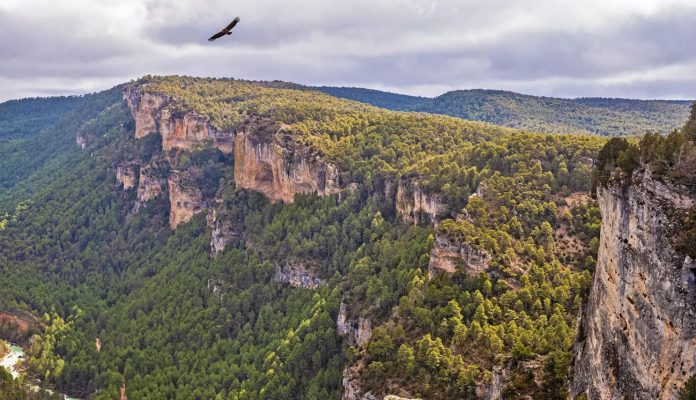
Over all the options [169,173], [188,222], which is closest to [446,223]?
[188,222]

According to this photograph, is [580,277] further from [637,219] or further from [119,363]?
[119,363]

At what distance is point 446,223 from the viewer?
223 feet

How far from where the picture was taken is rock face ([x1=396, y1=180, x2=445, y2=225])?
80.7 m

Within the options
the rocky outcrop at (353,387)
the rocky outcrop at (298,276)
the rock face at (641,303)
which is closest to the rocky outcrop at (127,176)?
the rocky outcrop at (298,276)

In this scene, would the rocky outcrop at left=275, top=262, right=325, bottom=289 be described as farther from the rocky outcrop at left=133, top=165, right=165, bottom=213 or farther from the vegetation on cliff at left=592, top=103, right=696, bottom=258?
the vegetation on cliff at left=592, top=103, right=696, bottom=258

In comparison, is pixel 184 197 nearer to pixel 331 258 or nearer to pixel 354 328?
pixel 331 258

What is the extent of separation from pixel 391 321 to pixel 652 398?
39.9m

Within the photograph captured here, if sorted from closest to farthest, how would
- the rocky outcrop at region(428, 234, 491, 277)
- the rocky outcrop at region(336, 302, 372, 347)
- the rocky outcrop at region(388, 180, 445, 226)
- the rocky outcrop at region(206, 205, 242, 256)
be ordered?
the rocky outcrop at region(428, 234, 491, 277)
the rocky outcrop at region(336, 302, 372, 347)
the rocky outcrop at region(388, 180, 445, 226)
the rocky outcrop at region(206, 205, 242, 256)

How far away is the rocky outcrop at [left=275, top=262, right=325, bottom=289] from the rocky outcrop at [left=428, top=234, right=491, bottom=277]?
2861 centimetres

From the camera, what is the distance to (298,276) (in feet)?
314

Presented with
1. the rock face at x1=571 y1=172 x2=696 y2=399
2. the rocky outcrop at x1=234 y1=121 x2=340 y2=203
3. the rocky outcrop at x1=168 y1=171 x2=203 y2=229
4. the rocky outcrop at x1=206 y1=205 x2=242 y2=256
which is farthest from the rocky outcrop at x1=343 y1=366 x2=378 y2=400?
the rocky outcrop at x1=168 y1=171 x2=203 y2=229

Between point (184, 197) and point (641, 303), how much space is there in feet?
369

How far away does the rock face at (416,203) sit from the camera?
80.7 metres

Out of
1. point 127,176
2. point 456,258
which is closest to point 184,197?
point 127,176
